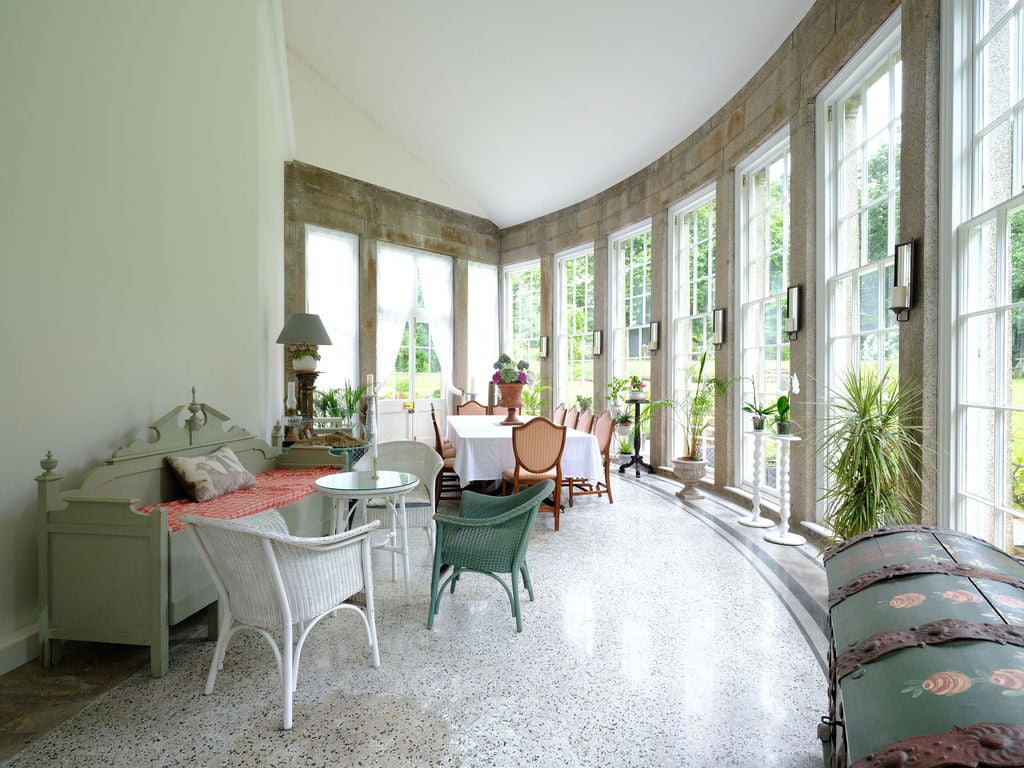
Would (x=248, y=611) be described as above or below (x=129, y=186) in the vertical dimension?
below

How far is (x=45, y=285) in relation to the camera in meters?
2.52

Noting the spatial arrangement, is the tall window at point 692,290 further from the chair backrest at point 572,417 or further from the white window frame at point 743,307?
the chair backrest at point 572,417

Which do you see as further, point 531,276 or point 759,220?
point 531,276

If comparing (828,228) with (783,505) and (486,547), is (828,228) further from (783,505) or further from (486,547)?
(486,547)

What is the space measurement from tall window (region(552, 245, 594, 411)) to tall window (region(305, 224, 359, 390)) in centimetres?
316

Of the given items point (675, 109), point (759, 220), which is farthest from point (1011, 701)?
point (675, 109)

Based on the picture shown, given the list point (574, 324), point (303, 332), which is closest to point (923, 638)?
point (303, 332)

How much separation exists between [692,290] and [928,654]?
5.53 meters

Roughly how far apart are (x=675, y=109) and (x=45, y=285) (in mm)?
5470

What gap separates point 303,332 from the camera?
4.78 metres

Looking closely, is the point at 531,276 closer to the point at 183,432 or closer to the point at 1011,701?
the point at 183,432

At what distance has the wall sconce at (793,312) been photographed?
13.3 feet

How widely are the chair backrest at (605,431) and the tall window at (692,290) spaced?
1360 mm

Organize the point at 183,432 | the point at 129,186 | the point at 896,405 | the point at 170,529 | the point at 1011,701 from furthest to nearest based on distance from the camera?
the point at 183,432 < the point at 129,186 < the point at 896,405 < the point at 170,529 < the point at 1011,701
